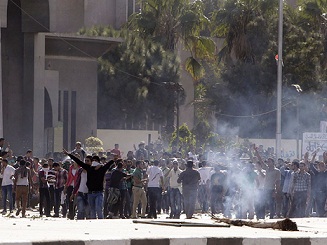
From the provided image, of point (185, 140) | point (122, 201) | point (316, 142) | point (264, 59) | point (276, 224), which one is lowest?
point (122, 201)

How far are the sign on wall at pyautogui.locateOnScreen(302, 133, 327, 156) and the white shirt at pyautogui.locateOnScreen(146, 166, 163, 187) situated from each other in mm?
8944

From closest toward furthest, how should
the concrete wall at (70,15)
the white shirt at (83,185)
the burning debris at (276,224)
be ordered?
the burning debris at (276,224)
the white shirt at (83,185)
the concrete wall at (70,15)

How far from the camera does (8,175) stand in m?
28.7

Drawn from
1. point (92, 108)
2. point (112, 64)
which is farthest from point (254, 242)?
point (112, 64)

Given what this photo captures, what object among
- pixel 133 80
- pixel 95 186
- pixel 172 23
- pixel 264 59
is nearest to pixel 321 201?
pixel 95 186

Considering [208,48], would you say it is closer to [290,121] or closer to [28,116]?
[290,121]

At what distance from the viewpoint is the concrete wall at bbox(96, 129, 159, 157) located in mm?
49812

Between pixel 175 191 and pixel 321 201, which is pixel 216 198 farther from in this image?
pixel 321 201

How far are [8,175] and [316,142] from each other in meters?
12.5

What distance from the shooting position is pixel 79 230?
10.8m

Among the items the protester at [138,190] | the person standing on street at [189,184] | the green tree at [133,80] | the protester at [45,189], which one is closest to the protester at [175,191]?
the protester at [138,190]

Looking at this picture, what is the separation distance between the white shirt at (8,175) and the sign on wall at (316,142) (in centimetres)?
1216

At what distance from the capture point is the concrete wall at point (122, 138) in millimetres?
49812

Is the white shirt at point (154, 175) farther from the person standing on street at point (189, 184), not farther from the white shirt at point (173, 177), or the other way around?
the person standing on street at point (189, 184)
